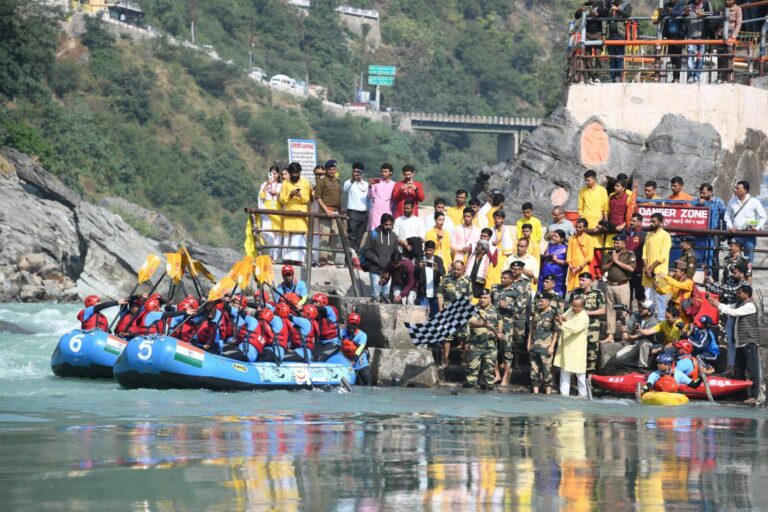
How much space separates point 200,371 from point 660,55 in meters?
11.4

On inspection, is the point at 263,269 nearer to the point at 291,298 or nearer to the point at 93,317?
the point at 291,298

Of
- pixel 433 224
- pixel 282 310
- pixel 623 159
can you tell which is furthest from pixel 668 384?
pixel 623 159

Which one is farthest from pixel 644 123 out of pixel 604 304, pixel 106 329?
pixel 106 329

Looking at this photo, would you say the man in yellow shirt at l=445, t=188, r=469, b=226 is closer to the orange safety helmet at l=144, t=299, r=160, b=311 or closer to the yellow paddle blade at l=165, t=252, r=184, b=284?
the yellow paddle blade at l=165, t=252, r=184, b=284

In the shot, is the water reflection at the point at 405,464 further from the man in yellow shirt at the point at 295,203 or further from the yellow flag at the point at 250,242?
the man in yellow shirt at the point at 295,203

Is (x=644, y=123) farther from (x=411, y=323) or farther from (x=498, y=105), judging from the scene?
(x=498, y=105)

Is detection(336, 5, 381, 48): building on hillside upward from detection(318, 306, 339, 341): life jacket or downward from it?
upward

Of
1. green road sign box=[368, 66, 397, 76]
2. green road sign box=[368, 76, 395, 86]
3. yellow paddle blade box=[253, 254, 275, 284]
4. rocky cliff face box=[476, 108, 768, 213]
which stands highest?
green road sign box=[368, 66, 397, 76]

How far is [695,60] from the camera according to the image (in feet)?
85.2

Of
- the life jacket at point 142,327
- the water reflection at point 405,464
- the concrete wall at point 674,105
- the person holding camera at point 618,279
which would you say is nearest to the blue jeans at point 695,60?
the concrete wall at point 674,105

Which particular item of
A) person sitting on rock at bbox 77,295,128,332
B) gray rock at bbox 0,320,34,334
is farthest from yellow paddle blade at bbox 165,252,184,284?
gray rock at bbox 0,320,34,334

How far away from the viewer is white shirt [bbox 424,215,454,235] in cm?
1917

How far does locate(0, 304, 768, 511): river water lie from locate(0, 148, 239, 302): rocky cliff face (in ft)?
99.0

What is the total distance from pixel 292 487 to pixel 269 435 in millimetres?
2968
